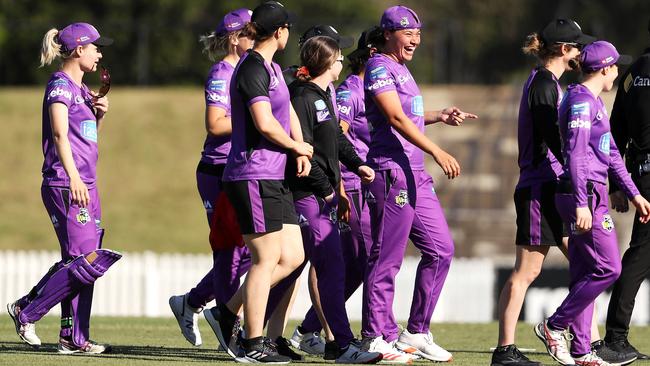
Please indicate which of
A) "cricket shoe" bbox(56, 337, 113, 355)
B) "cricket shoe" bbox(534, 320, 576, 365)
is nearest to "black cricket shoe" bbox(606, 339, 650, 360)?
"cricket shoe" bbox(534, 320, 576, 365)

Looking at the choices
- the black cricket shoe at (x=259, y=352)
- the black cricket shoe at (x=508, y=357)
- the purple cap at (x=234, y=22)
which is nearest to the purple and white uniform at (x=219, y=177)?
the purple cap at (x=234, y=22)

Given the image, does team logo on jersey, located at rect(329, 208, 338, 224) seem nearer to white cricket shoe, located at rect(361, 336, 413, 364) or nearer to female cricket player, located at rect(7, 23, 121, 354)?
white cricket shoe, located at rect(361, 336, 413, 364)

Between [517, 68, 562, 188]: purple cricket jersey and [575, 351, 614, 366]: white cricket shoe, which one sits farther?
[575, 351, 614, 366]: white cricket shoe

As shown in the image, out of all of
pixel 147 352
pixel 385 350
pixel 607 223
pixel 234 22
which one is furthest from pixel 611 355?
pixel 234 22

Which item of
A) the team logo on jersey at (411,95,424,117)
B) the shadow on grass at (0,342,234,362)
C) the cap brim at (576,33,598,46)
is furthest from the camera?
the team logo on jersey at (411,95,424,117)

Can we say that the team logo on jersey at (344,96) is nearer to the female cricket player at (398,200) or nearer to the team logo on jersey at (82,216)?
the female cricket player at (398,200)

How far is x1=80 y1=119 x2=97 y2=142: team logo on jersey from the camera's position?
9148 mm

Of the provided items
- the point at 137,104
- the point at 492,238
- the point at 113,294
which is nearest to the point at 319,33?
the point at 113,294

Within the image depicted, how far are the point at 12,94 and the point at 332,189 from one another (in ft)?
82.4

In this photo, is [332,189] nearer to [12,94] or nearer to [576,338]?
[576,338]

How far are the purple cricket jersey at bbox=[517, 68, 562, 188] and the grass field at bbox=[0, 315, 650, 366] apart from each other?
127 cm

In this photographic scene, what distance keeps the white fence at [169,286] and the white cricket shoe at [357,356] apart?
9299 mm

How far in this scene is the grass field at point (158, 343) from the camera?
334 inches

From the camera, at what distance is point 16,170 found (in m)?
29.6
